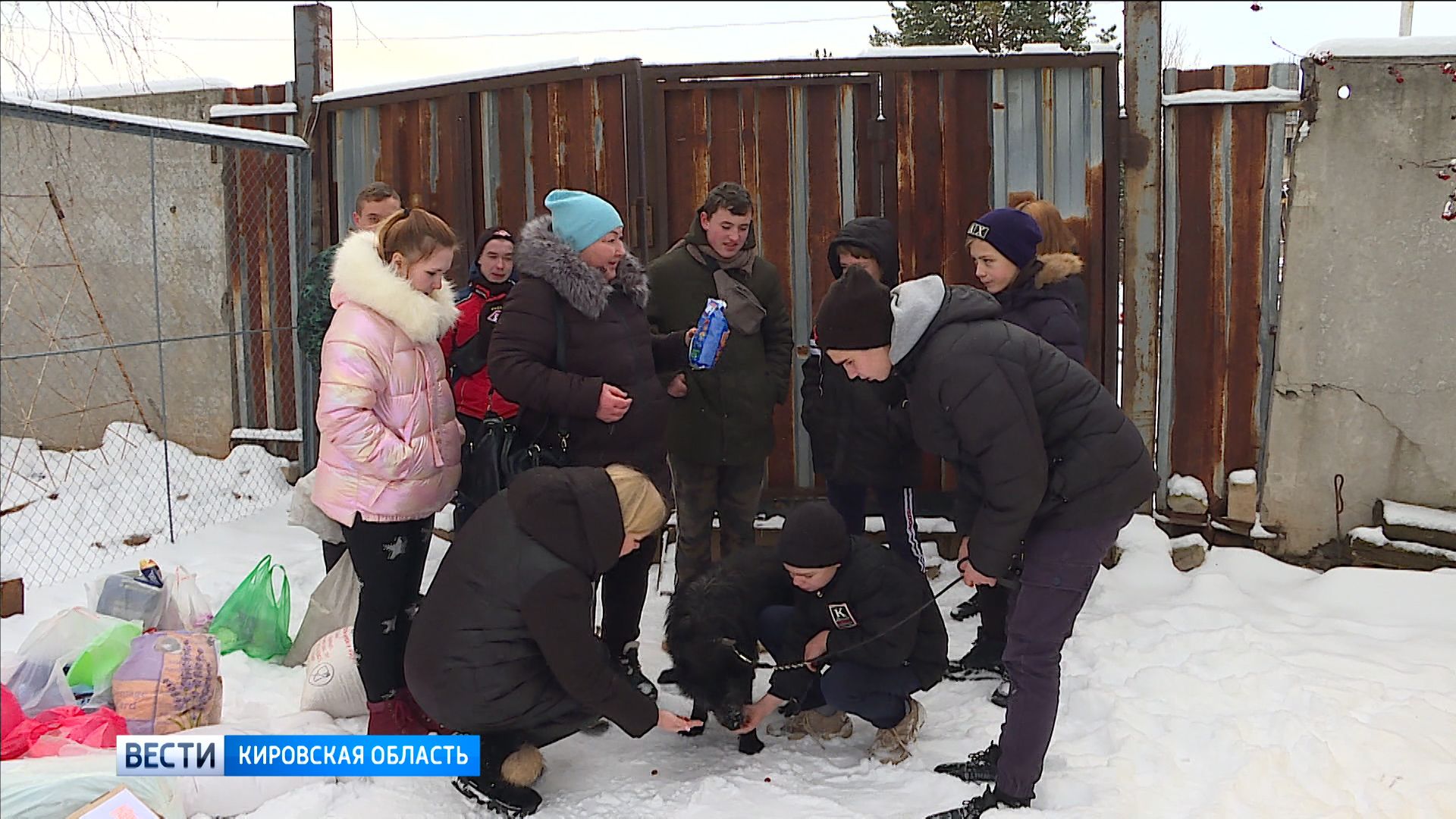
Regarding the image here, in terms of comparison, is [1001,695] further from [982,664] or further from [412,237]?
[412,237]

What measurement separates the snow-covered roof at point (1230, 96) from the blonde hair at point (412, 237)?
3294 millimetres

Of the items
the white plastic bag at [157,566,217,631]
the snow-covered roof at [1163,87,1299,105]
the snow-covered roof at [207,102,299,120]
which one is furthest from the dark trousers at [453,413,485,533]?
the snow-covered roof at [1163,87,1299,105]

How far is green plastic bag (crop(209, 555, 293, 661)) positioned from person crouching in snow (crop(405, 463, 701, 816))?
124cm

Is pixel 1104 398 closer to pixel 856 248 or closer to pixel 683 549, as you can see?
pixel 856 248

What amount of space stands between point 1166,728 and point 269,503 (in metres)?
4.32

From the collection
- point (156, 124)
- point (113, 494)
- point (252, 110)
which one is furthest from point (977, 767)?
point (252, 110)

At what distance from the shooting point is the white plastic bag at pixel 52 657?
2926 millimetres

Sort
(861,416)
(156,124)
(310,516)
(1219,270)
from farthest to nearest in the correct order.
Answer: (1219,270)
(156,124)
(861,416)
(310,516)

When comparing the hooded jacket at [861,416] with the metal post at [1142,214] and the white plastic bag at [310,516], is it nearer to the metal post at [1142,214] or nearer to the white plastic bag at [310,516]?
the metal post at [1142,214]

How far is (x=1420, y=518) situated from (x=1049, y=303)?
2.15m

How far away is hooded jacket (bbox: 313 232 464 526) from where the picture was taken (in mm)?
2959

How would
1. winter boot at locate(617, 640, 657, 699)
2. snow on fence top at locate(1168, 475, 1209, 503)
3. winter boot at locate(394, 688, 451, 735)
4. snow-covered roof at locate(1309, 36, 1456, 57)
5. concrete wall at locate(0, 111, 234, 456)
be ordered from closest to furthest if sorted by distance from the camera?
winter boot at locate(394, 688, 451, 735) < winter boot at locate(617, 640, 657, 699) < snow-covered roof at locate(1309, 36, 1456, 57) < snow on fence top at locate(1168, 475, 1209, 503) < concrete wall at locate(0, 111, 234, 456)

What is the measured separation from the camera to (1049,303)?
3643 millimetres

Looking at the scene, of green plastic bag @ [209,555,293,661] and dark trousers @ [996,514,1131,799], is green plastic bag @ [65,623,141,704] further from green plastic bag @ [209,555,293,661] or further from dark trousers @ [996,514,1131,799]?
dark trousers @ [996,514,1131,799]
